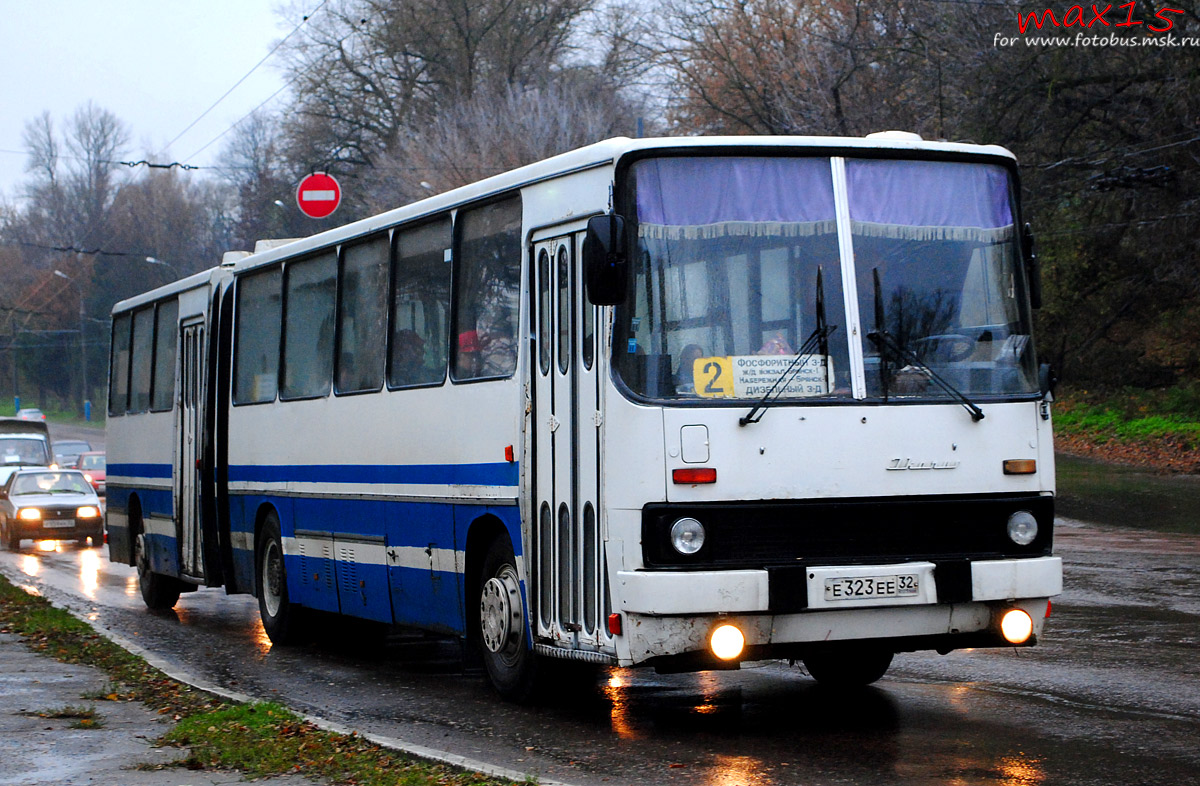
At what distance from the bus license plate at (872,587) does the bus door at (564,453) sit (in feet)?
3.97

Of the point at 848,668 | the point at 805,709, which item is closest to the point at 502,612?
the point at 805,709

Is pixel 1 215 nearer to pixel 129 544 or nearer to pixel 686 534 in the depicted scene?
pixel 129 544

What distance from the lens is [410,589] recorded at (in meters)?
11.2

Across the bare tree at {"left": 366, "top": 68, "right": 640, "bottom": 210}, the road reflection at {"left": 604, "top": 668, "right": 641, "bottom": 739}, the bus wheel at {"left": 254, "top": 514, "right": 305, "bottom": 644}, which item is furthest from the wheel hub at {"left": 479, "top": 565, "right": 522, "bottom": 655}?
the bare tree at {"left": 366, "top": 68, "right": 640, "bottom": 210}

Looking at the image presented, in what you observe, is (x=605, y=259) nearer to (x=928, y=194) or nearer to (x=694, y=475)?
(x=694, y=475)

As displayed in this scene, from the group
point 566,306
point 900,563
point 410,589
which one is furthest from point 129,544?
point 900,563

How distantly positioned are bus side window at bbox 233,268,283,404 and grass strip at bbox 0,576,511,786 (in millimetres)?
3300

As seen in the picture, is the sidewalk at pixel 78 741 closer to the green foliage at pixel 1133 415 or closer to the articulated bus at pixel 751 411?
the articulated bus at pixel 751 411

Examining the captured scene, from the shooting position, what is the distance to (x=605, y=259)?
8.16m

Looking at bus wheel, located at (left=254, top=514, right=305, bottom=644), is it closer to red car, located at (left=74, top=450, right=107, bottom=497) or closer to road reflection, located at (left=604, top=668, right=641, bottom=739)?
road reflection, located at (left=604, top=668, right=641, bottom=739)

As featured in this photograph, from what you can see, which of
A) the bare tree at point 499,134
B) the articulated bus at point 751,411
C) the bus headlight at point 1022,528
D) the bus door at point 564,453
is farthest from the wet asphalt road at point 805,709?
the bare tree at point 499,134

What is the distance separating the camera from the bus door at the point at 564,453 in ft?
28.5

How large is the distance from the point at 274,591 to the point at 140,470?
4463mm

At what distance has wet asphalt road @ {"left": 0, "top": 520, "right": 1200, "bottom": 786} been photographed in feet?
24.9
